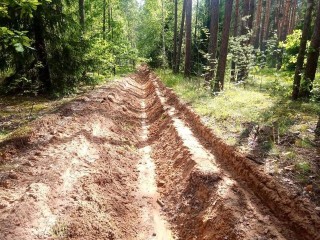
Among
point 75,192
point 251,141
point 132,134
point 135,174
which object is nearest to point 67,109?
point 132,134

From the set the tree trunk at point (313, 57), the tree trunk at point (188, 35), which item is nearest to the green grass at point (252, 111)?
the tree trunk at point (313, 57)

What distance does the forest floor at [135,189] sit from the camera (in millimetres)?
4637

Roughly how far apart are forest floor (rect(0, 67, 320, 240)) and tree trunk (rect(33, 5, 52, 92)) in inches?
210

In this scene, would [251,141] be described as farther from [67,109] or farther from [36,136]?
[67,109]

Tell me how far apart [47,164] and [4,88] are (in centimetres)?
976

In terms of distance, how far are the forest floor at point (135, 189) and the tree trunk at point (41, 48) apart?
532cm

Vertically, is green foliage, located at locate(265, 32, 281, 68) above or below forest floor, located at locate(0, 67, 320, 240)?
above

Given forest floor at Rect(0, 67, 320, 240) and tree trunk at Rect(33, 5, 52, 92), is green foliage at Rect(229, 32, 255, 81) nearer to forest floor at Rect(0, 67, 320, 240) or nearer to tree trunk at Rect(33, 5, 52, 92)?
forest floor at Rect(0, 67, 320, 240)

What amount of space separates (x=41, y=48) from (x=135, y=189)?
9909mm

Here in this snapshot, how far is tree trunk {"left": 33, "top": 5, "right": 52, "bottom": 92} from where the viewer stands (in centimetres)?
1350

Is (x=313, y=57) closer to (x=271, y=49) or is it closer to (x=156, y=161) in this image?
(x=156, y=161)

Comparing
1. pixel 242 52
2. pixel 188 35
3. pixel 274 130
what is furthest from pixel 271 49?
pixel 274 130

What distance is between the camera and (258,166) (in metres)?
5.81

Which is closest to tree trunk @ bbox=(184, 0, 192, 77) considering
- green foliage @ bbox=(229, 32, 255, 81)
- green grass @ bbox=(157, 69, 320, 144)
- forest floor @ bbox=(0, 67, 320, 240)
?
green foliage @ bbox=(229, 32, 255, 81)
